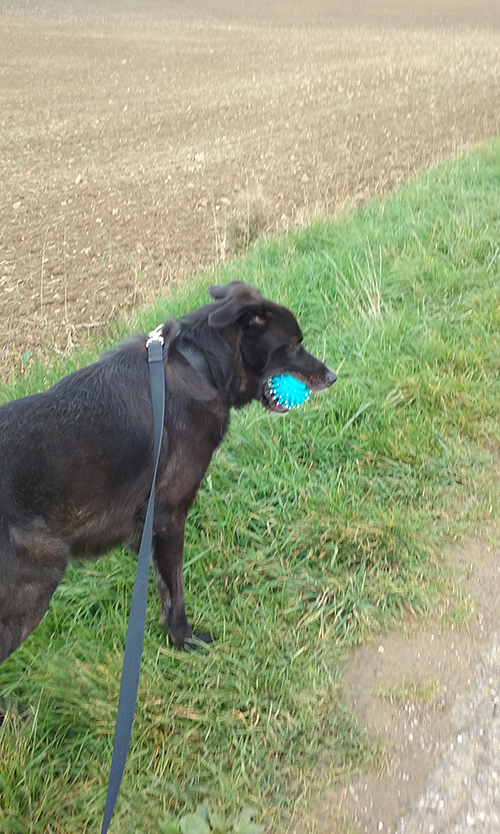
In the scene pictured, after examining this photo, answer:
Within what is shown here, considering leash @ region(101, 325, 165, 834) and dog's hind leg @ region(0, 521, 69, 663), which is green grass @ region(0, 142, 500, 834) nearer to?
dog's hind leg @ region(0, 521, 69, 663)

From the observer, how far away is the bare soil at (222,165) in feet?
8.00

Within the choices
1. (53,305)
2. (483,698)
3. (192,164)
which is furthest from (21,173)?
(483,698)

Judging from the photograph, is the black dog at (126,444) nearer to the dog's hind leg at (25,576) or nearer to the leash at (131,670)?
the dog's hind leg at (25,576)

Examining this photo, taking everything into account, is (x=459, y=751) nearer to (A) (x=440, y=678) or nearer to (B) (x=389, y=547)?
(A) (x=440, y=678)

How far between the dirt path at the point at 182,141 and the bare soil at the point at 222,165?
50mm

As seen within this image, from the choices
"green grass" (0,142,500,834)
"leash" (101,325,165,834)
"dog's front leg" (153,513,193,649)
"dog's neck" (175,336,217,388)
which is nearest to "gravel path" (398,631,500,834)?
"green grass" (0,142,500,834)

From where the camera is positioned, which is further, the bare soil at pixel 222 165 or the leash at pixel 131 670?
the bare soil at pixel 222 165

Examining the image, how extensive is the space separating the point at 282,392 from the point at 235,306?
59 cm

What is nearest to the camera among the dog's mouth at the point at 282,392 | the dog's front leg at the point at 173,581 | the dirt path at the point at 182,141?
the dog's front leg at the point at 173,581

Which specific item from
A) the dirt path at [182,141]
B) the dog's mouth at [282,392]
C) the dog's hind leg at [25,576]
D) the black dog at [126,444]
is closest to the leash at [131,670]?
the black dog at [126,444]

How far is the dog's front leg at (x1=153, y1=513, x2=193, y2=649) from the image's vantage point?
8.50 ft

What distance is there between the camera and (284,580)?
284cm

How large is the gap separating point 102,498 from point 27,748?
92 cm

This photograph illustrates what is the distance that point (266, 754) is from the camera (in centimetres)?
216
